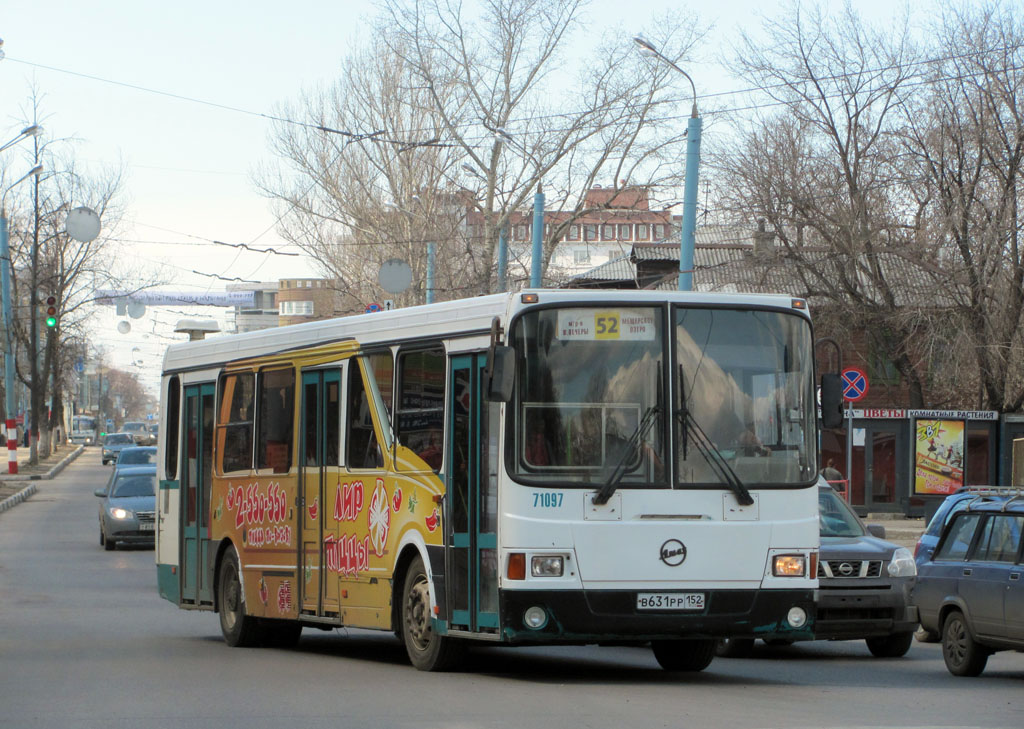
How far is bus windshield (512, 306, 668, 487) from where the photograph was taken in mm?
10016

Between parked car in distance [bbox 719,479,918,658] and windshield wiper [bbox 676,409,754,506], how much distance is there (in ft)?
10.7

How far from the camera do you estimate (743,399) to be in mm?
10328

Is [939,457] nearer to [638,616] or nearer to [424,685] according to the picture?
[638,616]

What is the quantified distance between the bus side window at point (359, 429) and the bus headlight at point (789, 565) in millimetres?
3078

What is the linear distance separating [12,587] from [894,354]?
2319 centimetres

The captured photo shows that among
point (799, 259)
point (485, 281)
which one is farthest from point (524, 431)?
point (485, 281)

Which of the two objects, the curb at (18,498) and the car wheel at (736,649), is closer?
the car wheel at (736,649)

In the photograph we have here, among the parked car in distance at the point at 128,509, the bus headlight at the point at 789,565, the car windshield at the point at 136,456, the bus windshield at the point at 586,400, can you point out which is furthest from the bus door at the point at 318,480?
the car windshield at the point at 136,456

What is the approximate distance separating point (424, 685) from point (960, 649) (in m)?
4.77

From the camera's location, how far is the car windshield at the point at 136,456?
3659cm

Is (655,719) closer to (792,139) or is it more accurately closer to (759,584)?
(759,584)

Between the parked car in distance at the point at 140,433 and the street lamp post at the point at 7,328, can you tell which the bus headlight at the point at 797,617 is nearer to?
the street lamp post at the point at 7,328

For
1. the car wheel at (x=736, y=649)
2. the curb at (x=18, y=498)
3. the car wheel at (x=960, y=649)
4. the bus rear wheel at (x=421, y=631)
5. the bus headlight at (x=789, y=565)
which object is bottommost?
the curb at (x=18, y=498)

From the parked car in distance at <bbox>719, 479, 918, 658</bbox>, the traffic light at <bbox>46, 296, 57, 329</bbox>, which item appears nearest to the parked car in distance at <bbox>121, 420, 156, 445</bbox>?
the traffic light at <bbox>46, 296, 57, 329</bbox>
